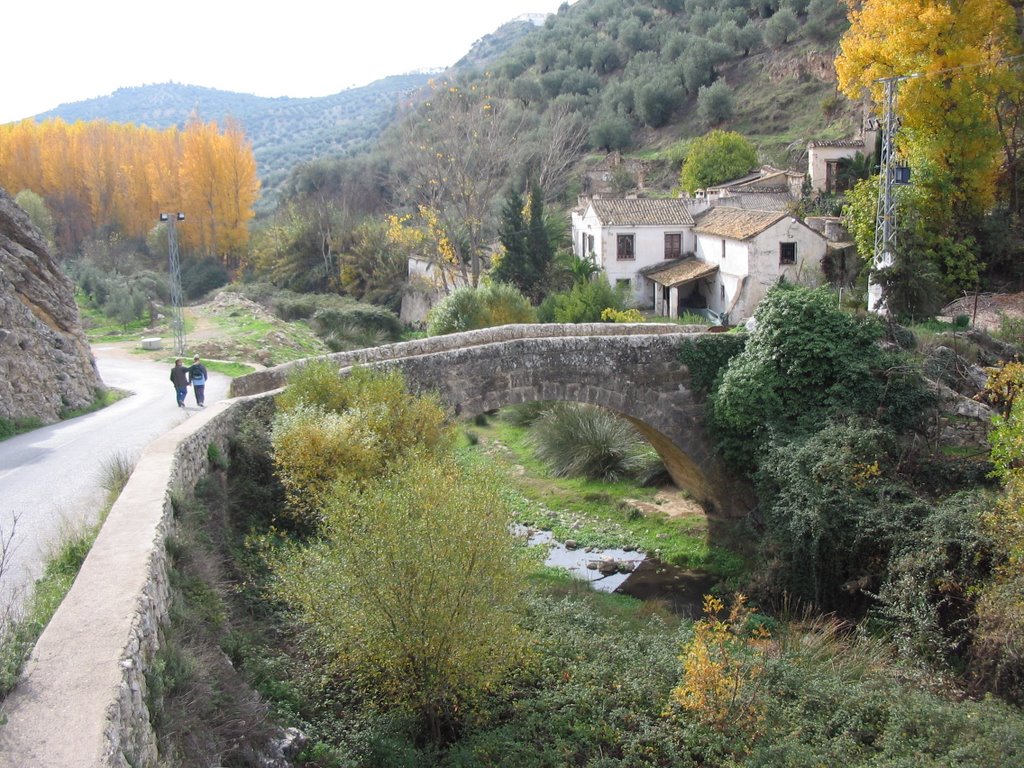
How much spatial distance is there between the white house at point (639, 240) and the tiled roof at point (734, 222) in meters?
0.81

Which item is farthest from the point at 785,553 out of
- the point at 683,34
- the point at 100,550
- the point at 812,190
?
the point at 683,34

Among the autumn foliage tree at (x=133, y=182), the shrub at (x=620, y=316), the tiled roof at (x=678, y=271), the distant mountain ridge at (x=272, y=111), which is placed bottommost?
the shrub at (x=620, y=316)

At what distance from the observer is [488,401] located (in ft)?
50.6

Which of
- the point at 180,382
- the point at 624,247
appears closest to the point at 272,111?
the point at 624,247

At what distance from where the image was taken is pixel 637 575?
1599cm

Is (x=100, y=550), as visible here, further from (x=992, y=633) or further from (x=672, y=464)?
(x=672, y=464)

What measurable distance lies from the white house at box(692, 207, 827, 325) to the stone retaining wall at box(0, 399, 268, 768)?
24252mm

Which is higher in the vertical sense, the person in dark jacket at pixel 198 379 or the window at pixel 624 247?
the window at pixel 624 247

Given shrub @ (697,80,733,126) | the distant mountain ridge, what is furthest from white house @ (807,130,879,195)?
the distant mountain ridge

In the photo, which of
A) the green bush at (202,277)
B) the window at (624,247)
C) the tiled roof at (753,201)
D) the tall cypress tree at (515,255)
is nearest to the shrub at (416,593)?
the tall cypress tree at (515,255)

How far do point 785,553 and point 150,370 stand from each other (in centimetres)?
1547

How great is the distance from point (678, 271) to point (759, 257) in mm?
4419

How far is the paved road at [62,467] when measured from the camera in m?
8.13

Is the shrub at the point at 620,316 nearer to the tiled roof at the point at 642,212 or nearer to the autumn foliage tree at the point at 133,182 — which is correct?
the tiled roof at the point at 642,212
